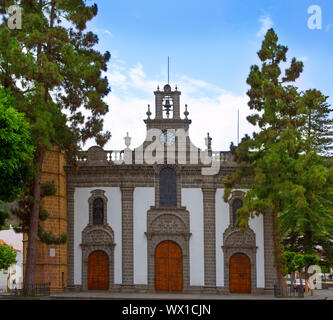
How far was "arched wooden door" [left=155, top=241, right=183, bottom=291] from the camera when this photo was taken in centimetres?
3556

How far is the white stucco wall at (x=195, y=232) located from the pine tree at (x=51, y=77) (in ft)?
24.3

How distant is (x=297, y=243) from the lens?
45.8 meters

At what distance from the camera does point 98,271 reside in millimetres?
36000

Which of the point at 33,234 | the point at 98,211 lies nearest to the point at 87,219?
the point at 98,211

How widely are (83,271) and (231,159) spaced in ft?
36.6

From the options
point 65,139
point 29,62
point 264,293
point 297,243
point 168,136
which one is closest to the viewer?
point 29,62

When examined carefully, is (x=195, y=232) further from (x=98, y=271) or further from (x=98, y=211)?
(x=98, y=271)

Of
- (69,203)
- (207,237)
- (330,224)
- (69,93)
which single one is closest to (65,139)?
(69,93)

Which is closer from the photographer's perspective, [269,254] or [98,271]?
[269,254]

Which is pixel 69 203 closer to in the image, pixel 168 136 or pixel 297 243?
pixel 168 136

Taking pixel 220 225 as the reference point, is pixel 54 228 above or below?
below

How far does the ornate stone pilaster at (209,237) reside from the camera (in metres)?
35.4

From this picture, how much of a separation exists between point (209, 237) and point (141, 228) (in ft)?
13.4

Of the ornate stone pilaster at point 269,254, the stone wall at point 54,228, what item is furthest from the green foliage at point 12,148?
the ornate stone pilaster at point 269,254
